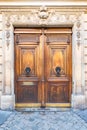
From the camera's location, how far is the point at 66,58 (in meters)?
7.32

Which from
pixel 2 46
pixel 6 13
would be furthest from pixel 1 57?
pixel 6 13

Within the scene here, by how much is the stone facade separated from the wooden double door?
0.27 metres

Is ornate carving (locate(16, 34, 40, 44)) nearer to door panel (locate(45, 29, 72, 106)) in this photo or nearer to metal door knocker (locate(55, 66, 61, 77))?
door panel (locate(45, 29, 72, 106))

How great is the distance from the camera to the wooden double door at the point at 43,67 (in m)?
7.28

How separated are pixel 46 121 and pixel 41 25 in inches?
119

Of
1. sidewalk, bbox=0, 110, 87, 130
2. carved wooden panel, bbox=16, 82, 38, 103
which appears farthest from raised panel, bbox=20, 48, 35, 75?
sidewalk, bbox=0, 110, 87, 130

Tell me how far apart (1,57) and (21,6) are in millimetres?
1733

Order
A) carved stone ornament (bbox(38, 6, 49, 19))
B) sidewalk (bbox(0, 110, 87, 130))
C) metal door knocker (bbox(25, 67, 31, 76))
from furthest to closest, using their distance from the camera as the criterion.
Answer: metal door knocker (bbox(25, 67, 31, 76)) < carved stone ornament (bbox(38, 6, 49, 19)) < sidewalk (bbox(0, 110, 87, 130))

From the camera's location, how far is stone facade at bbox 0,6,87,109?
277 inches

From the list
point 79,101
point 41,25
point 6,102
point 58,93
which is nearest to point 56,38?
point 41,25

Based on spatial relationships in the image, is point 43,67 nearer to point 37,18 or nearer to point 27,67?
point 27,67

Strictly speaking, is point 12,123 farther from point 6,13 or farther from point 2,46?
point 6,13

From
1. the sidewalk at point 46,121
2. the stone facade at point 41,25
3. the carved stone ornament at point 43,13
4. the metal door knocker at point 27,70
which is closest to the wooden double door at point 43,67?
the metal door knocker at point 27,70

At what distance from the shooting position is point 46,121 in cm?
586
